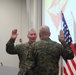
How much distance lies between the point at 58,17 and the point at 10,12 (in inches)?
140

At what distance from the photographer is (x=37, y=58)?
2756 millimetres

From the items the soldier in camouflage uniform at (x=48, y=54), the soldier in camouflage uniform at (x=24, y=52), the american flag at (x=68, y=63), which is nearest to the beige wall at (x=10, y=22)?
the american flag at (x=68, y=63)

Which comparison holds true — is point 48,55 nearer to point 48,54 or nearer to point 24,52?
point 48,54

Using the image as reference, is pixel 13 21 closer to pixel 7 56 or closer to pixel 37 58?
pixel 7 56

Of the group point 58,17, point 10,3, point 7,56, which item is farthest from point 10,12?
point 58,17

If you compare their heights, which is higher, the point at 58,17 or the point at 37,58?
the point at 58,17

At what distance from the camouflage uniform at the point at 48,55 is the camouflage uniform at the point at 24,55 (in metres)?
0.15

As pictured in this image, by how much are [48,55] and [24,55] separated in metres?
0.50

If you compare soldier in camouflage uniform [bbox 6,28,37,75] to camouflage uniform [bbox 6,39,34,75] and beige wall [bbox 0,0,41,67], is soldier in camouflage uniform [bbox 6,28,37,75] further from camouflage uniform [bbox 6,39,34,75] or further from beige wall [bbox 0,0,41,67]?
beige wall [bbox 0,0,41,67]

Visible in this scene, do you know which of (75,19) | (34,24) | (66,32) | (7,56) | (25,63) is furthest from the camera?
(7,56)

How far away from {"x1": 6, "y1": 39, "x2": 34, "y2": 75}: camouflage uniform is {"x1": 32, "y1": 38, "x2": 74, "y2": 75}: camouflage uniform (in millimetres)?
149

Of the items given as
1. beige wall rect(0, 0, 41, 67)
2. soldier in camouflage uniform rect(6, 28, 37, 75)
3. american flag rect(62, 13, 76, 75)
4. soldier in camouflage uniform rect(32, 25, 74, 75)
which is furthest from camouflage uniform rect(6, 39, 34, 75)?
beige wall rect(0, 0, 41, 67)

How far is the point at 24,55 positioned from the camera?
10.2 ft

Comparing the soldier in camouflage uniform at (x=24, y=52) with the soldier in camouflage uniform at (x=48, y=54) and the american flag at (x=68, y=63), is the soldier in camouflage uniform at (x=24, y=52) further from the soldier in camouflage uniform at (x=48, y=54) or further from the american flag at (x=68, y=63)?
the american flag at (x=68, y=63)
